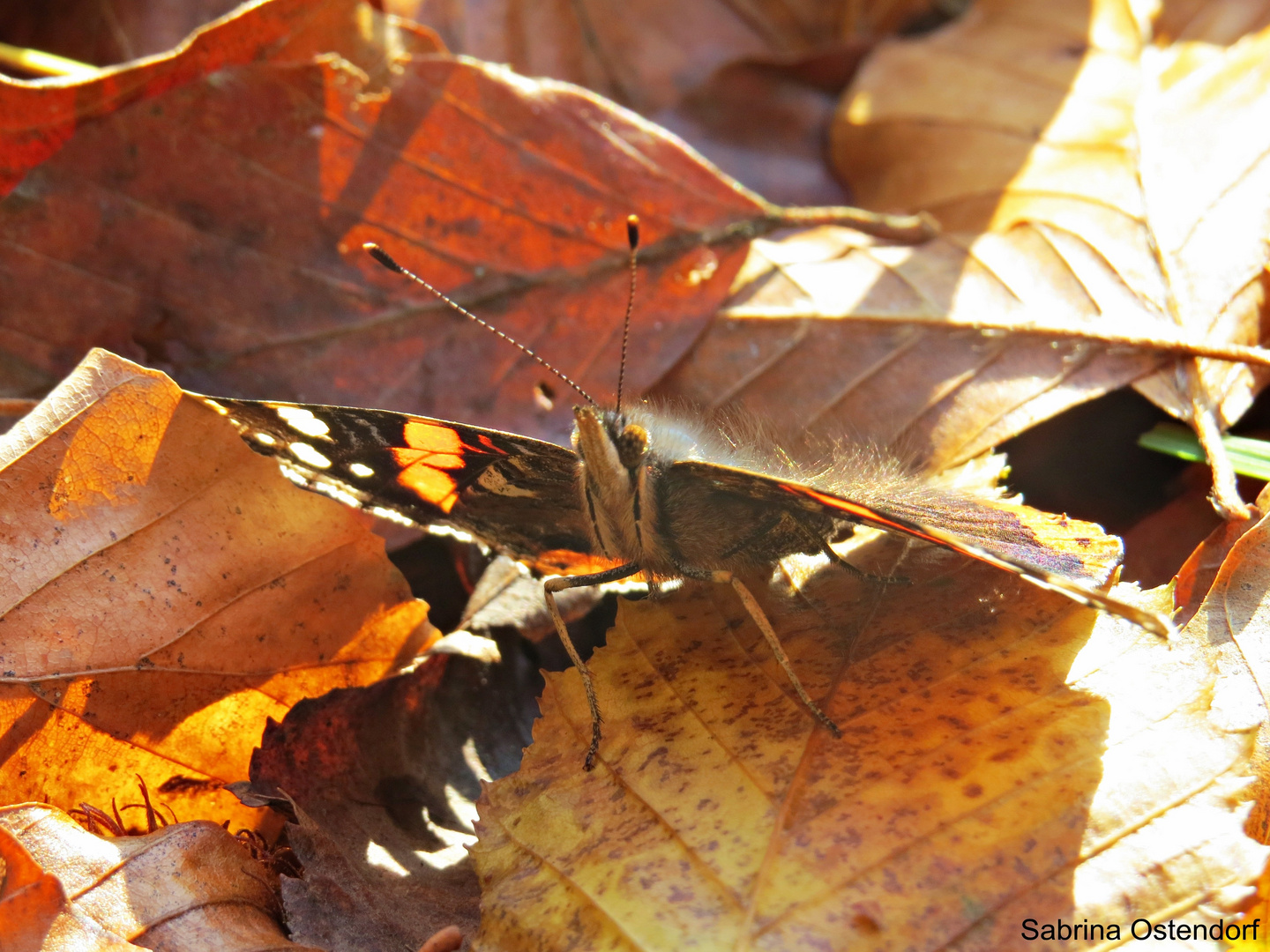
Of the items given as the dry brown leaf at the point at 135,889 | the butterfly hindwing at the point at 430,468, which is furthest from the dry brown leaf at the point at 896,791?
the butterfly hindwing at the point at 430,468

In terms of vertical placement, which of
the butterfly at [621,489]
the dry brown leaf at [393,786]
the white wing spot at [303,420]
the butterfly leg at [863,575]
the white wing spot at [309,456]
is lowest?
the dry brown leaf at [393,786]

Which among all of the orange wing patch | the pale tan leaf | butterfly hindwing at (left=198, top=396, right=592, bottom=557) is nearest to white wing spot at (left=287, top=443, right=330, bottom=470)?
butterfly hindwing at (left=198, top=396, right=592, bottom=557)

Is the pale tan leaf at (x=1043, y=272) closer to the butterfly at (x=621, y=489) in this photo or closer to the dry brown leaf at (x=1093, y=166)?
the dry brown leaf at (x=1093, y=166)

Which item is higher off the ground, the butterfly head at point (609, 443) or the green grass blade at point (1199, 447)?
the butterfly head at point (609, 443)

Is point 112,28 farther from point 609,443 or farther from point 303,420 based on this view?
point 609,443

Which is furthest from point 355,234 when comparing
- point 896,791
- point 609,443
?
point 896,791

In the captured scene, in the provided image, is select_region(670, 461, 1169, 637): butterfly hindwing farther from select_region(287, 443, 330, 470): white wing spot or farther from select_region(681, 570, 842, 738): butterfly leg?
select_region(287, 443, 330, 470): white wing spot
